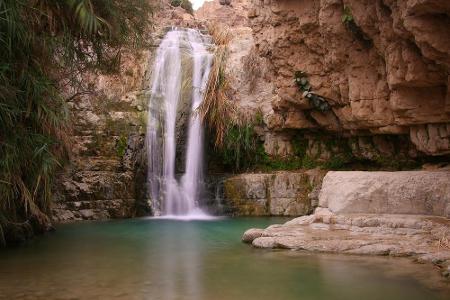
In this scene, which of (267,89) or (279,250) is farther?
(267,89)

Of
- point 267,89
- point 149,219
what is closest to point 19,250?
point 149,219

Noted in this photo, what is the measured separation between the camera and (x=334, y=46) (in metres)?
10.7

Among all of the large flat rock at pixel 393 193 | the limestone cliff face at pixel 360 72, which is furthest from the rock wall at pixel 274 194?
the large flat rock at pixel 393 193

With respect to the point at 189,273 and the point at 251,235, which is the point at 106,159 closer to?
the point at 251,235

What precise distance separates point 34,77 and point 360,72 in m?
6.61

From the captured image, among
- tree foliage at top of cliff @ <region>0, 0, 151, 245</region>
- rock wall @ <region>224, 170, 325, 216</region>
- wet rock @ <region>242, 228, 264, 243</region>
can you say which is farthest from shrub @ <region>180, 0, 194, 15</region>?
wet rock @ <region>242, 228, 264, 243</region>

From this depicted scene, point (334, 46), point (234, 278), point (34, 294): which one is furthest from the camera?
point (334, 46)

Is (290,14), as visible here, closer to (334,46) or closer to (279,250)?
(334,46)

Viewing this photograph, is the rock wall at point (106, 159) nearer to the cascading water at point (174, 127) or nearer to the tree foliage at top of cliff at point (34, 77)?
the cascading water at point (174, 127)

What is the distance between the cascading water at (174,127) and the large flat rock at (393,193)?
558 centimetres

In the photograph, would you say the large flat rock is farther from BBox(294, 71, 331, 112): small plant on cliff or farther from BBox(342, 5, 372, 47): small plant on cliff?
BBox(294, 71, 331, 112): small plant on cliff

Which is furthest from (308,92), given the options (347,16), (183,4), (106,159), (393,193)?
(183,4)

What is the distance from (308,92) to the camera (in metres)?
12.2

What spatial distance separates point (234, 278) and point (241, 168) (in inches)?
348
